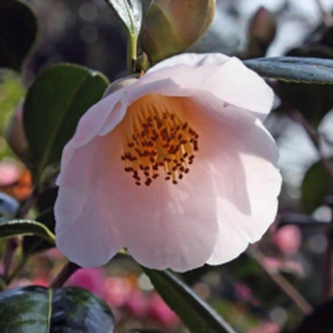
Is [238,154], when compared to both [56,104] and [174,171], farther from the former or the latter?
[56,104]

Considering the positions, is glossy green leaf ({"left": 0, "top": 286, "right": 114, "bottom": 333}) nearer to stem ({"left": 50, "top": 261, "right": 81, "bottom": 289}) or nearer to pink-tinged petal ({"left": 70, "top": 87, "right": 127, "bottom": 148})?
stem ({"left": 50, "top": 261, "right": 81, "bottom": 289})

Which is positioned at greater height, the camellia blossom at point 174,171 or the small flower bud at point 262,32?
the camellia blossom at point 174,171

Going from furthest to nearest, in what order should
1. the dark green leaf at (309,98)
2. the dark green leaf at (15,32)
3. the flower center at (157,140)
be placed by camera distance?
the dark green leaf at (309,98) → the dark green leaf at (15,32) → the flower center at (157,140)

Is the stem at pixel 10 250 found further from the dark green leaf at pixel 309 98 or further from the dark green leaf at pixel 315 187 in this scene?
the dark green leaf at pixel 315 187

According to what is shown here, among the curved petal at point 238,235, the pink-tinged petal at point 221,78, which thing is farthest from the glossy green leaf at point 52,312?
the pink-tinged petal at point 221,78

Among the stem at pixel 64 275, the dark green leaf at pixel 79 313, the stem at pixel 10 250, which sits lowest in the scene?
the stem at pixel 10 250

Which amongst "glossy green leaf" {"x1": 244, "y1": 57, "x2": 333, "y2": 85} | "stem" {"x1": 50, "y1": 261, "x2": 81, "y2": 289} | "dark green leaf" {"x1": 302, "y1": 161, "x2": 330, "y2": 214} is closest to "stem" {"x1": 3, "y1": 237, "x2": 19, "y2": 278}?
"stem" {"x1": 50, "y1": 261, "x2": 81, "y2": 289}

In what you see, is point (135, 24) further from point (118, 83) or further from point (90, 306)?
point (90, 306)

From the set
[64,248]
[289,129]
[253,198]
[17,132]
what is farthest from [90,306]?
[289,129]
